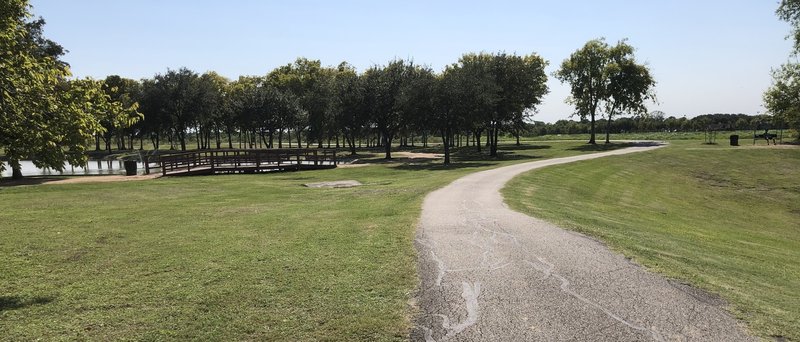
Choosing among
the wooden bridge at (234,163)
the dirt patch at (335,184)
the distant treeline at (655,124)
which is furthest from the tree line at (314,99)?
the distant treeline at (655,124)

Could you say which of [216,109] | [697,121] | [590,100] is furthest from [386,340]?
[697,121]

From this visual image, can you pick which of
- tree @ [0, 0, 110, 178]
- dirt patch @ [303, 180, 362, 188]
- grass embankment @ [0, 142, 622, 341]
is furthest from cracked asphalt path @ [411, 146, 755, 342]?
dirt patch @ [303, 180, 362, 188]

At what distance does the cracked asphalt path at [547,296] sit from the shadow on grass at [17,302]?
5297 mm

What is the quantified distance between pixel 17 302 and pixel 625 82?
70153mm

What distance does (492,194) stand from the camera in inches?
715

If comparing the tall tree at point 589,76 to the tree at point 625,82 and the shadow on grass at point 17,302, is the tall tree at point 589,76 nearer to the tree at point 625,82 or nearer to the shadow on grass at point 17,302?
the tree at point 625,82

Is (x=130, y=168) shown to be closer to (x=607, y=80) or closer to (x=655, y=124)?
(x=607, y=80)

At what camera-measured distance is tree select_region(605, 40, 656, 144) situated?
216 feet

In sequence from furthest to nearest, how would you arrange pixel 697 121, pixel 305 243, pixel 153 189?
pixel 697 121, pixel 153 189, pixel 305 243

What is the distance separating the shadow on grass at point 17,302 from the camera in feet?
22.4

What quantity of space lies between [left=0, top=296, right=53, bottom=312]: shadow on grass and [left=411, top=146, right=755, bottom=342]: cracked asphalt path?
530 centimetres

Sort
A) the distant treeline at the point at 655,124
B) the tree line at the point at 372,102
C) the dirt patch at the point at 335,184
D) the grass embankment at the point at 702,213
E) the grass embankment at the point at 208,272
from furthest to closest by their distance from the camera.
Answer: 1. the distant treeline at the point at 655,124
2. the tree line at the point at 372,102
3. the dirt patch at the point at 335,184
4. the grass embankment at the point at 702,213
5. the grass embankment at the point at 208,272

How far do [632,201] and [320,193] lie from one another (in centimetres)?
1523

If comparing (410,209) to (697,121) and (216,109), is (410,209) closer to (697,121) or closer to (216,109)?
(216,109)
